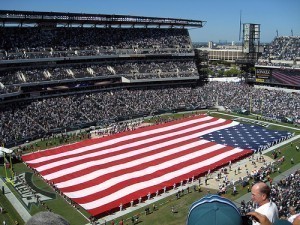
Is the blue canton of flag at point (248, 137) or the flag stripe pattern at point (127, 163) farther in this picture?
the blue canton of flag at point (248, 137)

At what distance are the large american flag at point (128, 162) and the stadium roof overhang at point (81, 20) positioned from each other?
909 inches

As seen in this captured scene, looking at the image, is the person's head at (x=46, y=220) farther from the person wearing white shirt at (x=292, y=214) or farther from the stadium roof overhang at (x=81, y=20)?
the stadium roof overhang at (x=81, y=20)

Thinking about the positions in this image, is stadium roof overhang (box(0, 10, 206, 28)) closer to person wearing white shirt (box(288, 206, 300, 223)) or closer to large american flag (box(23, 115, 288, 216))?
large american flag (box(23, 115, 288, 216))

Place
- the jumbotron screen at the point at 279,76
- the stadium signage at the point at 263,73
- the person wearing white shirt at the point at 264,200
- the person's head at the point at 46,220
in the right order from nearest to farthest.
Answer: the person's head at the point at 46,220 → the person wearing white shirt at the point at 264,200 → the jumbotron screen at the point at 279,76 → the stadium signage at the point at 263,73

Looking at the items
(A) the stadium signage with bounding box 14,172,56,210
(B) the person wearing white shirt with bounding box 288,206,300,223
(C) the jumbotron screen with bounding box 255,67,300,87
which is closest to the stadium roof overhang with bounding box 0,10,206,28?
(C) the jumbotron screen with bounding box 255,67,300,87

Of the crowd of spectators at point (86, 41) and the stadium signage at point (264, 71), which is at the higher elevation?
the crowd of spectators at point (86, 41)

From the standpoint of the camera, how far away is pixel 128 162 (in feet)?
101

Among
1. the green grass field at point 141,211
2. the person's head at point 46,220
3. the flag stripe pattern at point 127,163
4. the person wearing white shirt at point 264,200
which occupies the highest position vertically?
the person's head at point 46,220

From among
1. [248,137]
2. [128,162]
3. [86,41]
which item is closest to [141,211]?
[128,162]

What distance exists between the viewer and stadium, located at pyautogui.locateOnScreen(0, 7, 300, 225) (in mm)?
25078

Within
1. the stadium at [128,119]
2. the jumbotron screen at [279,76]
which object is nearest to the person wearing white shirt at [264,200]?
the stadium at [128,119]

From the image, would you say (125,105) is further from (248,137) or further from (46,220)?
(46,220)

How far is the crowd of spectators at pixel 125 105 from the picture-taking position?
130 feet

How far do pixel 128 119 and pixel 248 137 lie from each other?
16.8 meters
